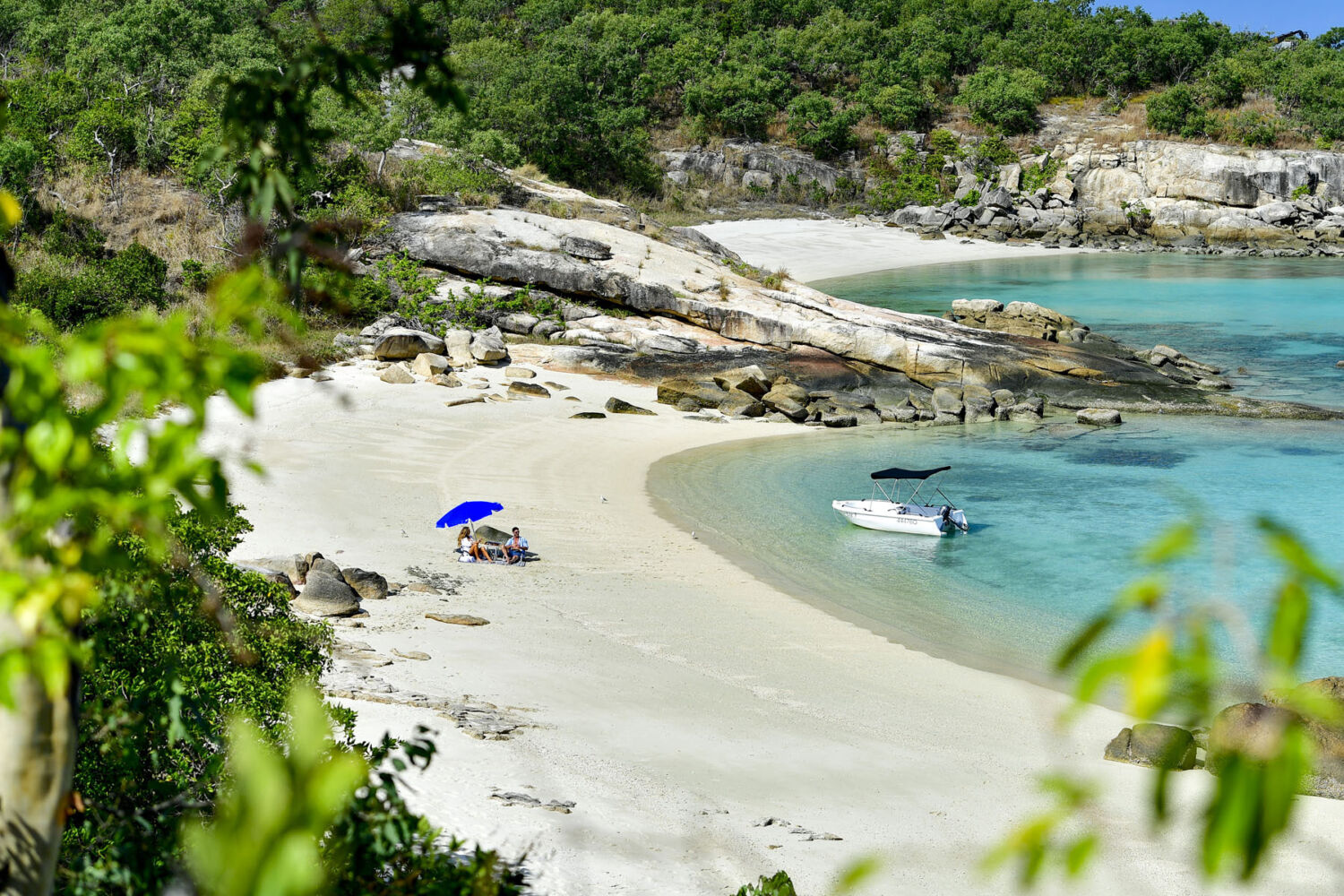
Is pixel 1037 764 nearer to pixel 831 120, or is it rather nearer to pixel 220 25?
pixel 220 25

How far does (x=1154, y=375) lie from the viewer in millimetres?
32375

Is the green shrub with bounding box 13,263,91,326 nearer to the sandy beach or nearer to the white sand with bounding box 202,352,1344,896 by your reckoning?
the sandy beach

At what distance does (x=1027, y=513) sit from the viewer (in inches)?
826

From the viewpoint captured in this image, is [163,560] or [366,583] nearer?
[163,560]

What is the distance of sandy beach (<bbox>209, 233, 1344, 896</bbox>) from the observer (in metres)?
8.21

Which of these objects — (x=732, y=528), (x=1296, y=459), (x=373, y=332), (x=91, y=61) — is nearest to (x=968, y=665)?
(x=732, y=528)

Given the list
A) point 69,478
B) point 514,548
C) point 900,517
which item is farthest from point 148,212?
point 69,478

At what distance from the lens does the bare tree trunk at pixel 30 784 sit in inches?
103

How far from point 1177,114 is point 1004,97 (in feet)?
37.8

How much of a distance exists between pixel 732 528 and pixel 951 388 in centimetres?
1303

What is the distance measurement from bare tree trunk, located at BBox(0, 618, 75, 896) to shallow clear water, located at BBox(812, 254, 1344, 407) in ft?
113

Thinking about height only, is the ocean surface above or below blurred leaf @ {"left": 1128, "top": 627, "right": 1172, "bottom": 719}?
below

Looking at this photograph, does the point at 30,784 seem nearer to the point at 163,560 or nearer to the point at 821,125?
the point at 163,560

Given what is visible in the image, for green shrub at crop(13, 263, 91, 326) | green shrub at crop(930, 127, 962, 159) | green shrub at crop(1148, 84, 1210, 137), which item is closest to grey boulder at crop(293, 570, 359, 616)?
green shrub at crop(13, 263, 91, 326)
